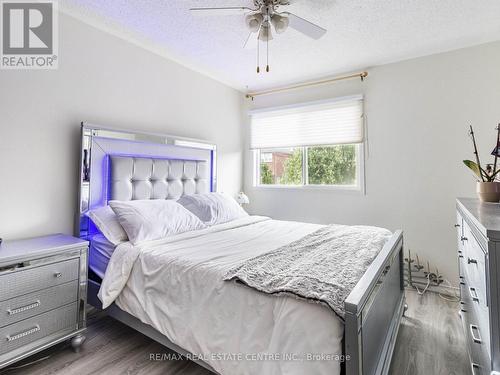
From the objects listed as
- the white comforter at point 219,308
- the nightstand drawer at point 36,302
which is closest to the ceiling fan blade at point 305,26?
the white comforter at point 219,308

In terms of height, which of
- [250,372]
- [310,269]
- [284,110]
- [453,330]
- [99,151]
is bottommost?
[453,330]

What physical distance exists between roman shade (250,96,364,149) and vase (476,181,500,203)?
60.4 inches

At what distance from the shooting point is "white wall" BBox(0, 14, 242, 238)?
191 cm

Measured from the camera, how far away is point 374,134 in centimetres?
314

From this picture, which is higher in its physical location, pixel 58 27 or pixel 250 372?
pixel 58 27

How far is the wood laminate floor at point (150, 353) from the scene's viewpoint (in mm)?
1624

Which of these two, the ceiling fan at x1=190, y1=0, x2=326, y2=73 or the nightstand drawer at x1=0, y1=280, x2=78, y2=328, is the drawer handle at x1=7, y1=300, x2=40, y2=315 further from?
the ceiling fan at x1=190, y1=0, x2=326, y2=73

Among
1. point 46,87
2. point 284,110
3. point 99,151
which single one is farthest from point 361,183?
point 46,87

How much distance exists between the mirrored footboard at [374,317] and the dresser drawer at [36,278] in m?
1.71

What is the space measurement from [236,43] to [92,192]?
1898 mm

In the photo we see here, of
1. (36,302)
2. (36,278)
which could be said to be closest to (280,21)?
(36,278)

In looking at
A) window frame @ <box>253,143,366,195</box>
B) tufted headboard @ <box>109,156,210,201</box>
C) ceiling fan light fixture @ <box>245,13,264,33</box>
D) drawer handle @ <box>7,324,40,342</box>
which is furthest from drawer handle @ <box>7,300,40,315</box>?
window frame @ <box>253,143,366,195</box>

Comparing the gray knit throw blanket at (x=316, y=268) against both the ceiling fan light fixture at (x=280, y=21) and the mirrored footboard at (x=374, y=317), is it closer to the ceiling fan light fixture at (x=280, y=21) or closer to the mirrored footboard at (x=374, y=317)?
the mirrored footboard at (x=374, y=317)

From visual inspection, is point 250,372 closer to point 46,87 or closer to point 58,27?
point 46,87
